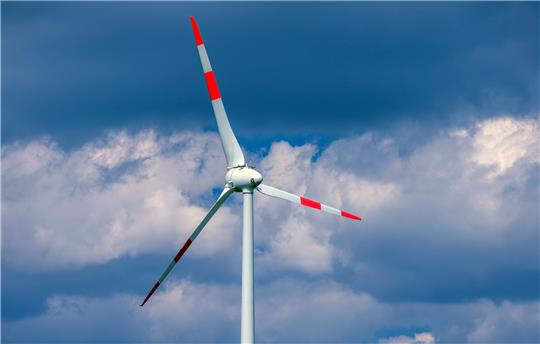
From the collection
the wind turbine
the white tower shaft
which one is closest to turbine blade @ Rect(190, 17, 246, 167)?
the wind turbine

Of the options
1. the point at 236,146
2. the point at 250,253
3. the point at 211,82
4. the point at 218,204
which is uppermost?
the point at 211,82

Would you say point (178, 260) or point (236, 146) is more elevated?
point (236, 146)

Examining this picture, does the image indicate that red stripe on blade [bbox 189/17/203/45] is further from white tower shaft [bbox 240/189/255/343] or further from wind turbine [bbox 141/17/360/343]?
white tower shaft [bbox 240/189/255/343]

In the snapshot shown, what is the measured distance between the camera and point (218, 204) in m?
84.4

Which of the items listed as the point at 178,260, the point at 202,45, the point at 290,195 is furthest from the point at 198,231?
the point at 202,45

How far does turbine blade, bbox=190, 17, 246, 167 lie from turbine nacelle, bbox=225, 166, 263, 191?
1470mm

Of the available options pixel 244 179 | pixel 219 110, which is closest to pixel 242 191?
pixel 244 179

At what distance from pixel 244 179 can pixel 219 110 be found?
7.83 m

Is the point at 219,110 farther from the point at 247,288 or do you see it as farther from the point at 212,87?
the point at 247,288

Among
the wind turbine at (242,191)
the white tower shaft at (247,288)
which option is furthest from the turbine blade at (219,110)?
the white tower shaft at (247,288)

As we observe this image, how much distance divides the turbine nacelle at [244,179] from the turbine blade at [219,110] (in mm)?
1470

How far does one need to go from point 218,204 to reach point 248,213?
334 cm

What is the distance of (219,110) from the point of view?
86.4 m

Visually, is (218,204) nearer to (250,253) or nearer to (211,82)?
(250,253)
